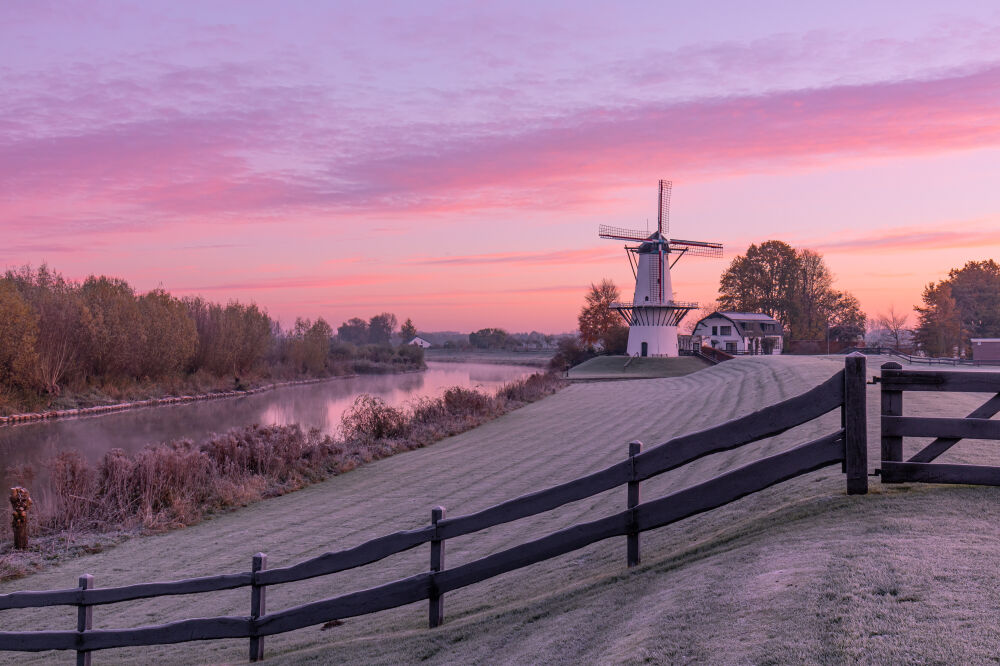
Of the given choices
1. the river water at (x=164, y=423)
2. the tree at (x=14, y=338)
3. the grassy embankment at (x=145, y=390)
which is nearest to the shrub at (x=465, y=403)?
the river water at (x=164, y=423)

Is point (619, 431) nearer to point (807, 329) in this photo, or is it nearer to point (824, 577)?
point (824, 577)

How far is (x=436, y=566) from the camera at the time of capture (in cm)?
721

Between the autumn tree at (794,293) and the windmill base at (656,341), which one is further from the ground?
the autumn tree at (794,293)

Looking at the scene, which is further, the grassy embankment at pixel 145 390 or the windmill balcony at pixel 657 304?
the windmill balcony at pixel 657 304

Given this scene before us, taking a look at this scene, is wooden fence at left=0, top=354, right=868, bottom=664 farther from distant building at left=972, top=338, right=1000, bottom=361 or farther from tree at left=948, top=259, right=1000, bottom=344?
tree at left=948, top=259, right=1000, bottom=344

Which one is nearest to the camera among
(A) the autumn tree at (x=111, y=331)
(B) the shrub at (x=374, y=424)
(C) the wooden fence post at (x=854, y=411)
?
(C) the wooden fence post at (x=854, y=411)

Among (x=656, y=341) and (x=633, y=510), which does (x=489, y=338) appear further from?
(x=633, y=510)

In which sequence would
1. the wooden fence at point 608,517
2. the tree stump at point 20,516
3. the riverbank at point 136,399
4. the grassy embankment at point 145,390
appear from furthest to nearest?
the grassy embankment at point 145,390 → the riverbank at point 136,399 → the tree stump at point 20,516 → the wooden fence at point 608,517

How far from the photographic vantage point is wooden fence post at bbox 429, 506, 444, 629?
7.13m

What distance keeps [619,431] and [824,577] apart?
68.3 feet

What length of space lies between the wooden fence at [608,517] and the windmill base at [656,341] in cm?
7110

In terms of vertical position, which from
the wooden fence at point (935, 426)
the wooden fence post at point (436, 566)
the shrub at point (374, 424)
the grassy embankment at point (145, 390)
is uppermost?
the wooden fence at point (935, 426)

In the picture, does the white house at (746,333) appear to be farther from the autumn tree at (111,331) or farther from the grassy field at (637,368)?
the autumn tree at (111,331)

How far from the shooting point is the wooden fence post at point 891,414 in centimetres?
771
